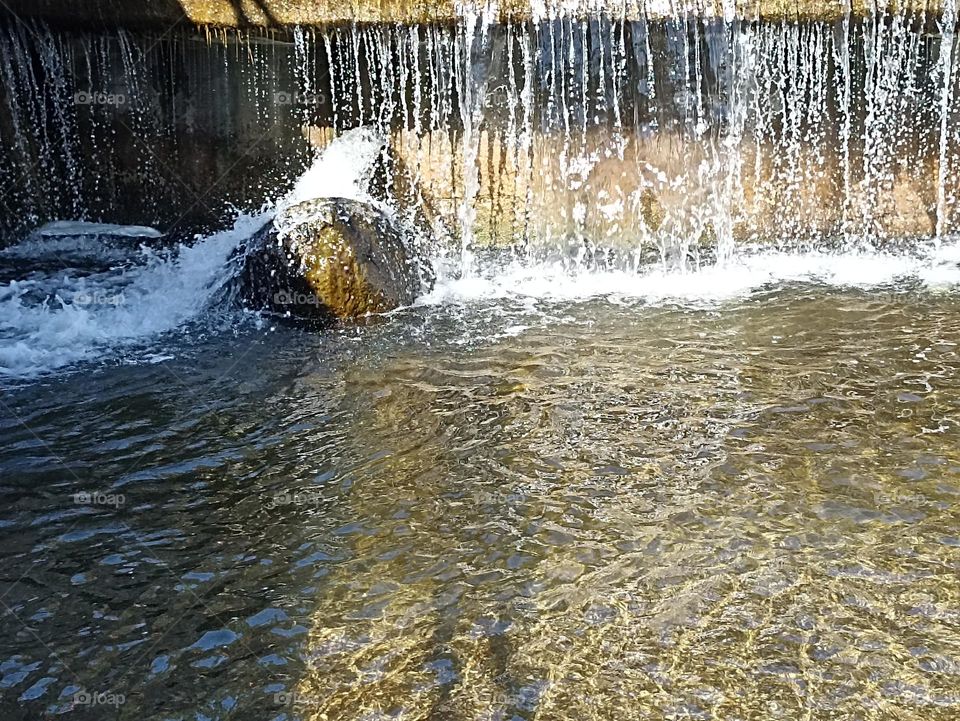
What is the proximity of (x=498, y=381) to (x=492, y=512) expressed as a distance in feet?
5.30

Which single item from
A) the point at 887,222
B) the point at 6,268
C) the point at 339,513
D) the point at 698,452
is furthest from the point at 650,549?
the point at 6,268

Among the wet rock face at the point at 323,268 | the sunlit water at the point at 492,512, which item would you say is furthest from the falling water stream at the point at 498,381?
the wet rock face at the point at 323,268

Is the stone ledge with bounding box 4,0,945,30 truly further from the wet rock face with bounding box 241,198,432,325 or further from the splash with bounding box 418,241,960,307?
the splash with bounding box 418,241,960,307

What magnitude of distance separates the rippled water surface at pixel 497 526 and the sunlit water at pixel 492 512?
0.02 metres

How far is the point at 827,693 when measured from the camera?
3.62 m

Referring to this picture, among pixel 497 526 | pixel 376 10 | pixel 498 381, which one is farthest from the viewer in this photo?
pixel 376 10

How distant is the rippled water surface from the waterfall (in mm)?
1843

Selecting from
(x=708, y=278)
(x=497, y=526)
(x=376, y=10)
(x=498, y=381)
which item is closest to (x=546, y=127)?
(x=376, y=10)

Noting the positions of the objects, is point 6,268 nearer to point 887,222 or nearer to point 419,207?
point 419,207

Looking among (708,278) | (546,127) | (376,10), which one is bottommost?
(708,278)

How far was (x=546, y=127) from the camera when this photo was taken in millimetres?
8656

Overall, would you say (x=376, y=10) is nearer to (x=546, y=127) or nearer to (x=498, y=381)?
Result: (x=546, y=127)

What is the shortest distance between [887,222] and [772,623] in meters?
5.75

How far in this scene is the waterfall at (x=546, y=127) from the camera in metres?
8.42
